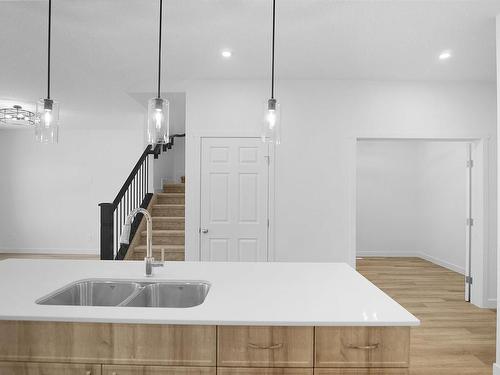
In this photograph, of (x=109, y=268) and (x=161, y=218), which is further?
(x=161, y=218)

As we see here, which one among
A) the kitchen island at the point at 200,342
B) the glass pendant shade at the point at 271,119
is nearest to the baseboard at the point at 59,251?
the kitchen island at the point at 200,342

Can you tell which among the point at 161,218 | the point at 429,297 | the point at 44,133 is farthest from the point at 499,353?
the point at 161,218

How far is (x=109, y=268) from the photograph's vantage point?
7.25 ft

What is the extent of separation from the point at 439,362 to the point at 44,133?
339cm

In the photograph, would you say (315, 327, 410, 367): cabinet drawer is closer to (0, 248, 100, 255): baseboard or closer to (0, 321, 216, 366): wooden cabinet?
(0, 321, 216, 366): wooden cabinet

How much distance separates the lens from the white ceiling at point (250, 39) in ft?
8.43

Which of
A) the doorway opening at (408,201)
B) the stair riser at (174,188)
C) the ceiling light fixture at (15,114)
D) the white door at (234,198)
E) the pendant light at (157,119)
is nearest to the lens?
the pendant light at (157,119)

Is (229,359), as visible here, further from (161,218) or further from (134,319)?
(161,218)

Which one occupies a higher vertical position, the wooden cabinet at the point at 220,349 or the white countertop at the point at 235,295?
the white countertop at the point at 235,295

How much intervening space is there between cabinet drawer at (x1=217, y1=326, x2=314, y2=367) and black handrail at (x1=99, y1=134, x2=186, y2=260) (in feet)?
7.84

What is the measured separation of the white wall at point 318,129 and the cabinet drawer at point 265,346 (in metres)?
2.69

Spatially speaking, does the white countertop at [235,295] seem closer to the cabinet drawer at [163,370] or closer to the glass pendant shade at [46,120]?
the cabinet drawer at [163,370]

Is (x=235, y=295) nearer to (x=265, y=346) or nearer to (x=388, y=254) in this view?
(x=265, y=346)

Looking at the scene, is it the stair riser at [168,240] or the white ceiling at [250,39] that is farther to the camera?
the stair riser at [168,240]
